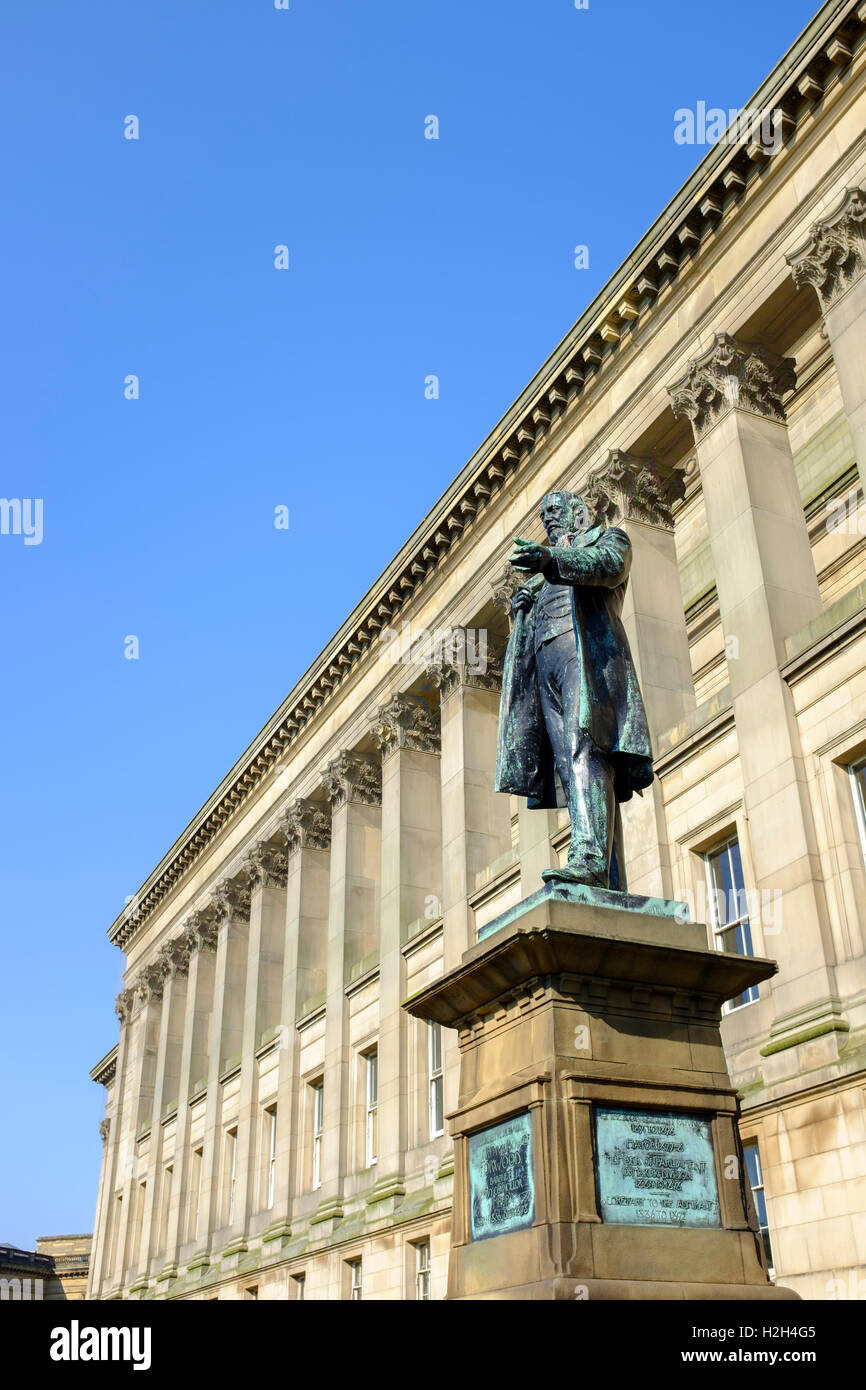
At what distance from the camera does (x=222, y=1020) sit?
47.3 m

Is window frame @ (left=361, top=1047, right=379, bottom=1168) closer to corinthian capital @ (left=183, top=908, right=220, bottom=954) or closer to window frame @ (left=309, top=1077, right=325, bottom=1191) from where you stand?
window frame @ (left=309, top=1077, right=325, bottom=1191)

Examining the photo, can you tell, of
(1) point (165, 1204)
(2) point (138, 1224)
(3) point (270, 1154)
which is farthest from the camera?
(2) point (138, 1224)

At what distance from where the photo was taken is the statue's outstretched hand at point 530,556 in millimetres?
9406

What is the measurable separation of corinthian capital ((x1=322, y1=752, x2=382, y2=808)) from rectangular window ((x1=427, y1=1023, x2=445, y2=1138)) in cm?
938

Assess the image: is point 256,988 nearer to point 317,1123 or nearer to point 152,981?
point 317,1123

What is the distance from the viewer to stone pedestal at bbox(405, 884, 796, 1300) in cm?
758

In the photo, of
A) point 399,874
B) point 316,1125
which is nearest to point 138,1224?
point 316,1125

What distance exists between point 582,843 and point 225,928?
137ft

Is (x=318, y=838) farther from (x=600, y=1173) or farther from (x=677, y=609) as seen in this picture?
(x=600, y=1173)

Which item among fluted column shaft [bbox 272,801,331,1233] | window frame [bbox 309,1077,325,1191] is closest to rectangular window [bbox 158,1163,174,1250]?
fluted column shaft [bbox 272,801,331,1233]

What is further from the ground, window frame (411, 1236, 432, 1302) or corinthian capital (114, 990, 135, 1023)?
corinthian capital (114, 990, 135, 1023)

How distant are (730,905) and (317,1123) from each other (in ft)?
66.4
